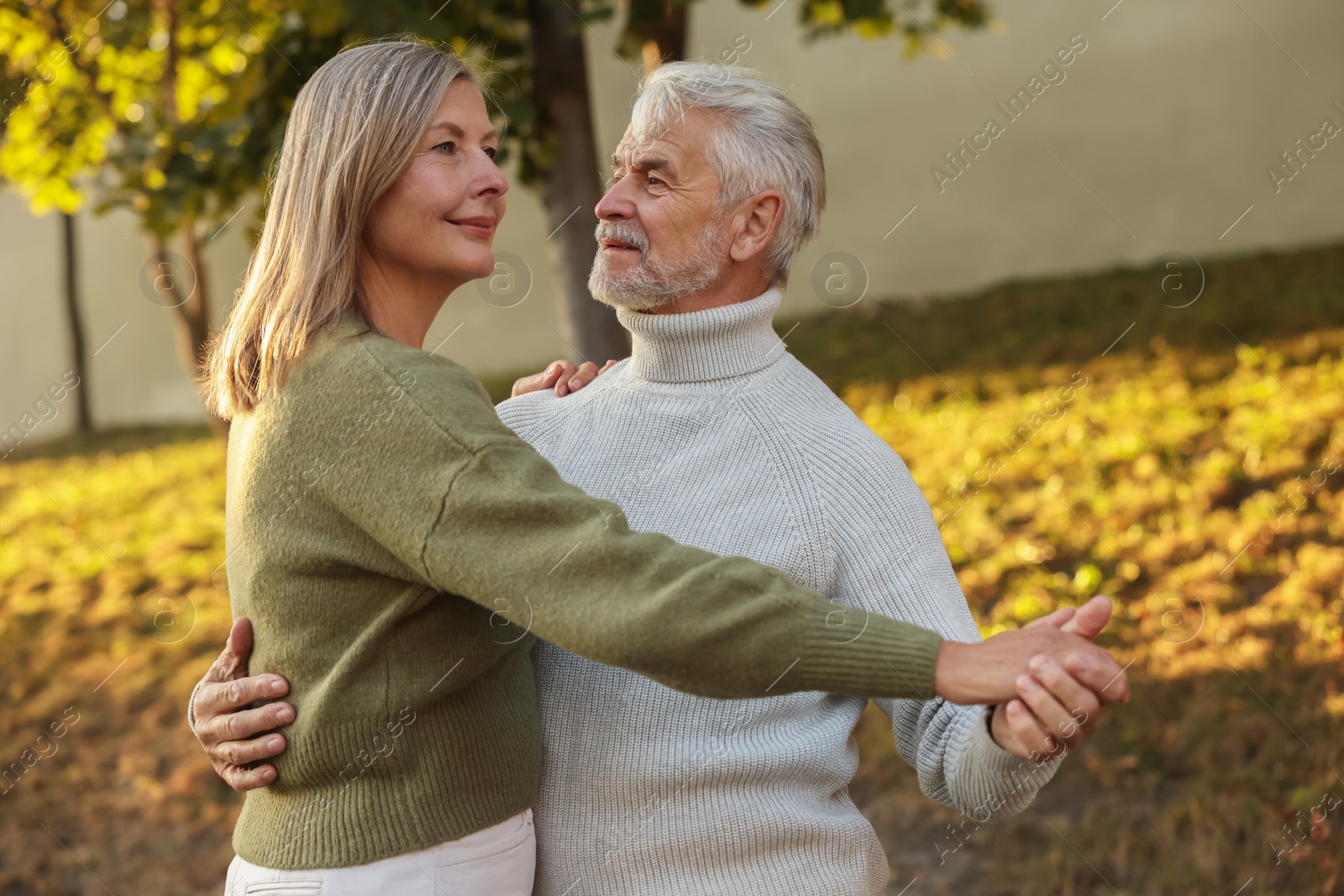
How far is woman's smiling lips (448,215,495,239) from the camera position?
2.00m

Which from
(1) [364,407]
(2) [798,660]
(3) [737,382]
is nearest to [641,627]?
(2) [798,660]

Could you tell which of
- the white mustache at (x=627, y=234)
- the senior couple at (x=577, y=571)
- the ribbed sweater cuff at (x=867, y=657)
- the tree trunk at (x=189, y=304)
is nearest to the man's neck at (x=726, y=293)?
the senior couple at (x=577, y=571)


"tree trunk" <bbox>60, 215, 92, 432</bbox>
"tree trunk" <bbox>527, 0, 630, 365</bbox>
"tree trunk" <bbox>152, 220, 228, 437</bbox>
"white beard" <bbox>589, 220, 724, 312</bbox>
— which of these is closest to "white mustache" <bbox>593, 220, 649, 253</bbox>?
"white beard" <bbox>589, 220, 724, 312</bbox>

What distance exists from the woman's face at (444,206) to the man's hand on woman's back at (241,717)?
63 cm

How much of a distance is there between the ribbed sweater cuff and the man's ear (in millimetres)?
1014

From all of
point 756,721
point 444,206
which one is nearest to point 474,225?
point 444,206

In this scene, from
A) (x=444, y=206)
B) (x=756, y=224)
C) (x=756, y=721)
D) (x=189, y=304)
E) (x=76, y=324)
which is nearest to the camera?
(x=444, y=206)

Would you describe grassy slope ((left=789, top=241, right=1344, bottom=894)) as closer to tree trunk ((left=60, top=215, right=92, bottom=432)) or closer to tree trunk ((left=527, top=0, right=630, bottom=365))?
tree trunk ((left=527, top=0, right=630, bottom=365))

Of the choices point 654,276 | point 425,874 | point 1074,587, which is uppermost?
point 654,276

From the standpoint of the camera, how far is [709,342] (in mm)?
2363

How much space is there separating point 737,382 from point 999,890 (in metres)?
2.25

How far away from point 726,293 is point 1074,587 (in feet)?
8.87

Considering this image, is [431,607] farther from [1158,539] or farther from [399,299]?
[1158,539]

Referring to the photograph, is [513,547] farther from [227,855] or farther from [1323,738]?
[227,855]
